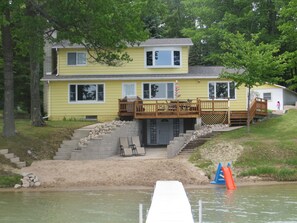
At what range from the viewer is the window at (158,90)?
115 feet

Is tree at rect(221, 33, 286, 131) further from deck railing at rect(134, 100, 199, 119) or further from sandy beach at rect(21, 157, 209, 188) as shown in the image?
sandy beach at rect(21, 157, 209, 188)

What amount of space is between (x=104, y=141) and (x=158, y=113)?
212 inches

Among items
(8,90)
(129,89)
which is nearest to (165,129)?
(129,89)

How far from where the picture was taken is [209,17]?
52.8 meters

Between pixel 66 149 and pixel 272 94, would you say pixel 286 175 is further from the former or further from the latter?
pixel 272 94

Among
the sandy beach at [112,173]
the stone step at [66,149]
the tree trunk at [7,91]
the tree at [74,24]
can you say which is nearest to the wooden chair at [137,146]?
the stone step at [66,149]

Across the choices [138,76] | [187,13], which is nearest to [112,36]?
[138,76]

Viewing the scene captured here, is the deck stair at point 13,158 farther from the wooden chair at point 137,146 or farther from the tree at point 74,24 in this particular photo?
the wooden chair at point 137,146

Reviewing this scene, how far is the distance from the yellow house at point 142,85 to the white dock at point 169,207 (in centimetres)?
2367

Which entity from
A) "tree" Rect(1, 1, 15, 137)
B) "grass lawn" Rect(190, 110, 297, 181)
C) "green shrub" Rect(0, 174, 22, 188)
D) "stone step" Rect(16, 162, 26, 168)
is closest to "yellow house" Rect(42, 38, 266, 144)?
"grass lawn" Rect(190, 110, 297, 181)

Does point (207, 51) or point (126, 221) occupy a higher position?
point (207, 51)

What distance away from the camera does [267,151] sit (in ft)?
79.6

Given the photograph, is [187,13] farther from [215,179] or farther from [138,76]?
[215,179]

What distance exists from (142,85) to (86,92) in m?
4.15
